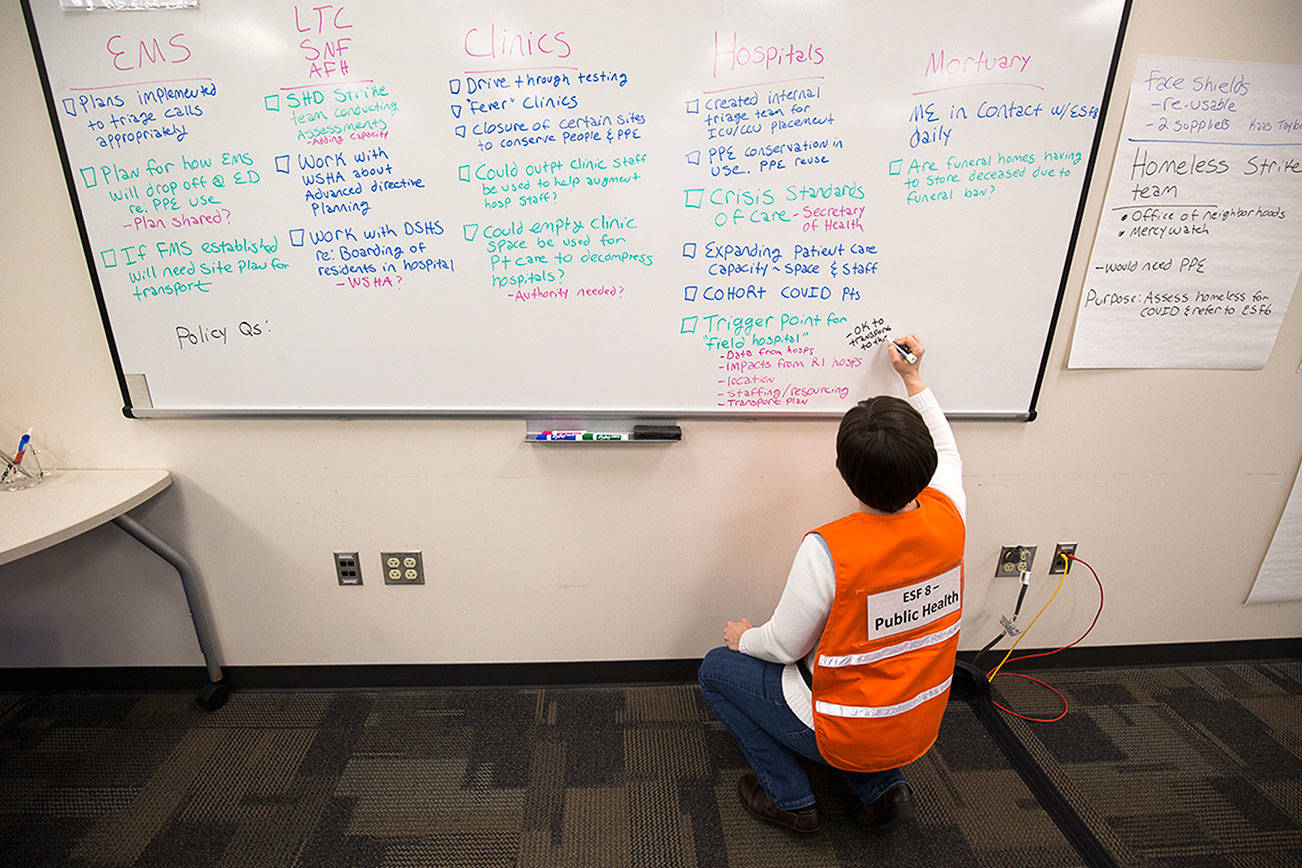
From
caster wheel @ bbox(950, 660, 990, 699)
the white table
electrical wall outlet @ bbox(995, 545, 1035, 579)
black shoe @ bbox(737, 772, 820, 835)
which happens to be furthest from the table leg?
electrical wall outlet @ bbox(995, 545, 1035, 579)

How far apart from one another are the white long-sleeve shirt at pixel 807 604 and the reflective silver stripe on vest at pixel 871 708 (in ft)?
0.15

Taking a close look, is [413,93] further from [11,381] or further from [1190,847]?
[1190,847]

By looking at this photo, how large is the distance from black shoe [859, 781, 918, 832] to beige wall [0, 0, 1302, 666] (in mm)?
577

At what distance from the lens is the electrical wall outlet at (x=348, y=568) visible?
1.69m

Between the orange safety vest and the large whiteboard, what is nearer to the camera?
the orange safety vest

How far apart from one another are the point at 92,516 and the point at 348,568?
605mm

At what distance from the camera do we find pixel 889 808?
1364 millimetres

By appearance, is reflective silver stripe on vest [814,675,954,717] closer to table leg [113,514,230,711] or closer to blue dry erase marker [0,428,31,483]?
table leg [113,514,230,711]

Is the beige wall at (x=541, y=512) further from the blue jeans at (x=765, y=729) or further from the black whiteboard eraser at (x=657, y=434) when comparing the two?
the blue jeans at (x=765, y=729)

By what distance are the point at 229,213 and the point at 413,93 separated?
576mm

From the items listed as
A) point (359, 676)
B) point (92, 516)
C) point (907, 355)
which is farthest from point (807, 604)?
point (92, 516)

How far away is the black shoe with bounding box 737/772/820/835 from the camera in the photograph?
4.48ft

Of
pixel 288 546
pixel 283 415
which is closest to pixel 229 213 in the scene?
pixel 283 415

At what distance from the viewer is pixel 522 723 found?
1696 millimetres
